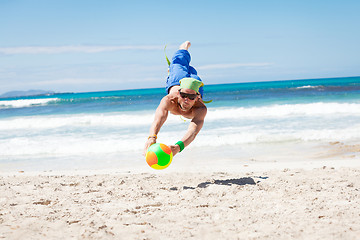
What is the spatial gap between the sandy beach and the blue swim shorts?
1.64 metres

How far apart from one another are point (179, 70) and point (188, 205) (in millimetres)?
2428

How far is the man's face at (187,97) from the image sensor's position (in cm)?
487

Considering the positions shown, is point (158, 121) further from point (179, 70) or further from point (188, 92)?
point (179, 70)

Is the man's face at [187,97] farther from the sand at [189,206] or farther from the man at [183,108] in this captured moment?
the sand at [189,206]

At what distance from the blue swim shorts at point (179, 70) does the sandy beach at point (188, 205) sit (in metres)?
1.64

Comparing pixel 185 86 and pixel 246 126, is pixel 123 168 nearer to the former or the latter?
pixel 185 86

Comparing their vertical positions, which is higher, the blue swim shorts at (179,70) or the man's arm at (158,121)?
the blue swim shorts at (179,70)

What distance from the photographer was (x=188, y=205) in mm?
4293

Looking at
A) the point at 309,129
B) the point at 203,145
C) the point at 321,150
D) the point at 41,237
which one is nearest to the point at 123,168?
the point at 203,145

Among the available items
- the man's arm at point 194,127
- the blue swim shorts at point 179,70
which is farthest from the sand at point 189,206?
the blue swim shorts at point 179,70

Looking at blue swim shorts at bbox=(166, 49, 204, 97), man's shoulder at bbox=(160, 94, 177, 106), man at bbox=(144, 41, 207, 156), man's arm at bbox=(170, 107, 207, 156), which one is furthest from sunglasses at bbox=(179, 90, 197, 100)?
blue swim shorts at bbox=(166, 49, 204, 97)

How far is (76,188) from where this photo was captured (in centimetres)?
544

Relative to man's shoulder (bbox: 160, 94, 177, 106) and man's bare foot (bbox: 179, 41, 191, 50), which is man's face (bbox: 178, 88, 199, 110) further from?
man's bare foot (bbox: 179, 41, 191, 50)

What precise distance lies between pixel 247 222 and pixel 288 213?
0.52 m
